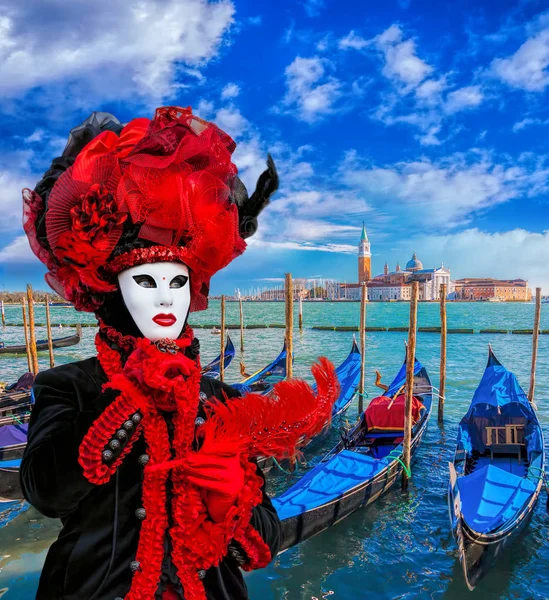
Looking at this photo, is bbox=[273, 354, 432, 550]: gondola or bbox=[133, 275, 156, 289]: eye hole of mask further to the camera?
bbox=[273, 354, 432, 550]: gondola

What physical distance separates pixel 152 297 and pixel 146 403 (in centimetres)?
27

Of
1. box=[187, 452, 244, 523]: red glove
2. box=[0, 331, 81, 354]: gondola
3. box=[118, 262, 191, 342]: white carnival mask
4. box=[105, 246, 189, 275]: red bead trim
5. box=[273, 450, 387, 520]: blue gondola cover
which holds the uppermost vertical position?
box=[105, 246, 189, 275]: red bead trim

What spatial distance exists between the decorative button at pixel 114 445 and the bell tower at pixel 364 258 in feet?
355

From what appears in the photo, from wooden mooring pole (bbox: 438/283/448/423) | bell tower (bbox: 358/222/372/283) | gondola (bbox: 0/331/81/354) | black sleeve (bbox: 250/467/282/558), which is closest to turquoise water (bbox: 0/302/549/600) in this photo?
wooden mooring pole (bbox: 438/283/448/423)

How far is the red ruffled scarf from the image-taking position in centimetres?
91

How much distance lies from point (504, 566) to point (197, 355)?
4748 mm

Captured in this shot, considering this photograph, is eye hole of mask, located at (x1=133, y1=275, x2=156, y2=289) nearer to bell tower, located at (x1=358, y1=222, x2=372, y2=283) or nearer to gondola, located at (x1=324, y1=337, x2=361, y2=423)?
gondola, located at (x1=324, y1=337, x2=361, y2=423)

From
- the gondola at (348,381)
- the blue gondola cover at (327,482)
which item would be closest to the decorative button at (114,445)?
the blue gondola cover at (327,482)

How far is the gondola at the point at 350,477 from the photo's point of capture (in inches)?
176

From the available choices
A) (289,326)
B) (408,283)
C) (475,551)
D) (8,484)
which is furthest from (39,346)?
(408,283)

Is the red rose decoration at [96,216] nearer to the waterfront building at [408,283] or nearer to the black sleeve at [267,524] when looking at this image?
the black sleeve at [267,524]

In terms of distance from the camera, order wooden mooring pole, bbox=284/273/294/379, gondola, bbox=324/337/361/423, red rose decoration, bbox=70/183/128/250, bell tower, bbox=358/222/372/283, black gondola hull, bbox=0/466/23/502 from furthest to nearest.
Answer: bell tower, bbox=358/222/372/283
gondola, bbox=324/337/361/423
wooden mooring pole, bbox=284/273/294/379
black gondola hull, bbox=0/466/23/502
red rose decoration, bbox=70/183/128/250

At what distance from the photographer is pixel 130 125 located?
1.16m

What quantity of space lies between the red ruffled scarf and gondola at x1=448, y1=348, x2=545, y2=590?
12.1 feet
